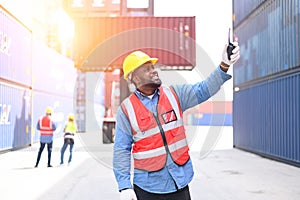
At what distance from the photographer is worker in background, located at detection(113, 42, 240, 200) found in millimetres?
2930

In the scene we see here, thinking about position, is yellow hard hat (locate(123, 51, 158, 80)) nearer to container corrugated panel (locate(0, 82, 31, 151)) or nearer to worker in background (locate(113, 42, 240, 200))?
worker in background (locate(113, 42, 240, 200))

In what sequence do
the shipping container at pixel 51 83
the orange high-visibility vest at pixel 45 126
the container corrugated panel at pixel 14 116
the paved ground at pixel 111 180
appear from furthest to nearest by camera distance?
the shipping container at pixel 51 83 → the container corrugated panel at pixel 14 116 → the orange high-visibility vest at pixel 45 126 → the paved ground at pixel 111 180

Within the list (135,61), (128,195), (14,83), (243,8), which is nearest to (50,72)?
(14,83)

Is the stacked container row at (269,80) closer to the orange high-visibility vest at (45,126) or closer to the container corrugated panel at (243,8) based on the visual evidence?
the container corrugated panel at (243,8)

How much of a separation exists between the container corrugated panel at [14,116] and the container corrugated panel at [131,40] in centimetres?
330

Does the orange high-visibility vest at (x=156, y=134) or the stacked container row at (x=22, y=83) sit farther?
the stacked container row at (x=22, y=83)

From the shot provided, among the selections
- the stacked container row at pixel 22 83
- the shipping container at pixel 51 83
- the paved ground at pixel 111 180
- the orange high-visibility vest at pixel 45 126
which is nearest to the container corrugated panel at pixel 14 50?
the stacked container row at pixel 22 83

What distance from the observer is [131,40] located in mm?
19703

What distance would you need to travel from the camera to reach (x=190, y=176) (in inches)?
120

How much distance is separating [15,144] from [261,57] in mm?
10952

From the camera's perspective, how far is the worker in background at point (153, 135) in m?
2.93

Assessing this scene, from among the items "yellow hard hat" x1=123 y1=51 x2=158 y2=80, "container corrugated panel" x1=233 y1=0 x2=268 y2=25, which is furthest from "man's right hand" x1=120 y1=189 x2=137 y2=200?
"container corrugated panel" x1=233 y1=0 x2=268 y2=25

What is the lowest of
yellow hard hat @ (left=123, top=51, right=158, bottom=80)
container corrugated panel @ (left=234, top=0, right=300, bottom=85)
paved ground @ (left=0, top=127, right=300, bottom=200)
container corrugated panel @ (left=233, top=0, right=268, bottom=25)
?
paved ground @ (left=0, top=127, right=300, bottom=200)

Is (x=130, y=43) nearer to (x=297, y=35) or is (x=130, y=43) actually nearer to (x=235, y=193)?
(x=297, y=35)
